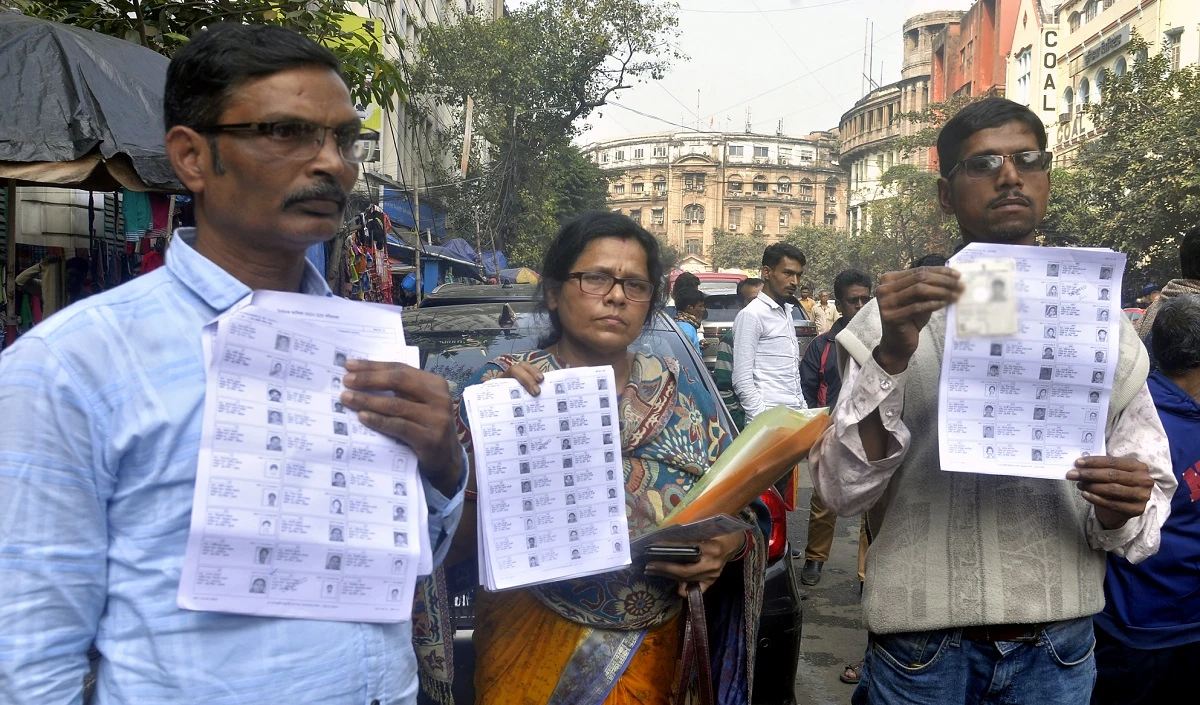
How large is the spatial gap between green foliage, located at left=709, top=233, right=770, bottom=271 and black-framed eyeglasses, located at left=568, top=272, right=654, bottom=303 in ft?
257

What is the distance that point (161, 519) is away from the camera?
129 cm

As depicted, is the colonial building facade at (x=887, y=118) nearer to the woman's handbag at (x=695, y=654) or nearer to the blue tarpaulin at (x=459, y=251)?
the blue tarpaulin at (x=459, y=251)

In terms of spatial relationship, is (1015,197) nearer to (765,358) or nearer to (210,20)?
(765,358)

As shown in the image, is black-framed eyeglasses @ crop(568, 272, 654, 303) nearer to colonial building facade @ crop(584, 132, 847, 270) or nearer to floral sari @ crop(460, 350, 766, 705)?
floral sari @ crop(460, 350, 766, 705)

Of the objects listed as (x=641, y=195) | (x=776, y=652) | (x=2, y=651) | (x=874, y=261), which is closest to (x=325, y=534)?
(x=2, y=651)

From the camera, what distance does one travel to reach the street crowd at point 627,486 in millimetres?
1254

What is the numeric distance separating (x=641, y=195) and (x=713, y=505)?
98.9 m

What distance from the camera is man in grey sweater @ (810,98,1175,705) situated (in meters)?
1.90

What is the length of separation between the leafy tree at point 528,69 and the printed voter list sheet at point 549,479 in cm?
2430

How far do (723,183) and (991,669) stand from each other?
328ft

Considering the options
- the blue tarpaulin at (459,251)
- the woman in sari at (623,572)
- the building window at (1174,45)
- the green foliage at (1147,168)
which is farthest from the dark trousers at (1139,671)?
the building window at (1174,45)

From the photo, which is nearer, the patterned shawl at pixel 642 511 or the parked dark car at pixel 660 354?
the patterned shawl at pixel 642 511

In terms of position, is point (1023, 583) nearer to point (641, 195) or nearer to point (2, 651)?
point (2, 651)

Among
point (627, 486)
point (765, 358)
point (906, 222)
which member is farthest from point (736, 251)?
point (627, 486)
